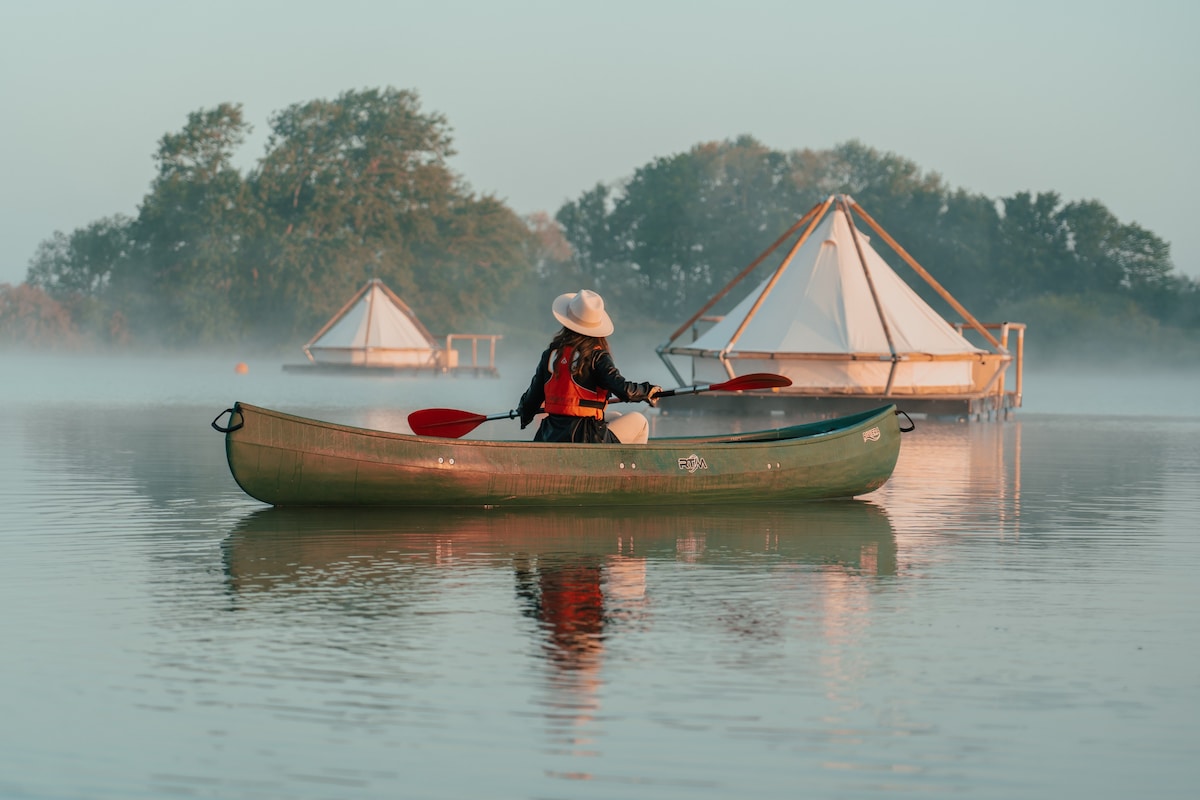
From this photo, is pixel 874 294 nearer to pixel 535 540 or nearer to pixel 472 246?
pixel 535 540

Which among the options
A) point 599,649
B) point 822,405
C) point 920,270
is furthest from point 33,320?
point 599,649

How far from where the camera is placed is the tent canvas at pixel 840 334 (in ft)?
112

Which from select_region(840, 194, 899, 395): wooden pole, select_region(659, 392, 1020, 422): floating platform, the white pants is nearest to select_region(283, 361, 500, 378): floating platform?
select_region(659, 392, 1020, 422): floating platform

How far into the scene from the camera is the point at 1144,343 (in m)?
80.6

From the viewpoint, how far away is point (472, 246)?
98.4m

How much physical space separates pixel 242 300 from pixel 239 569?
86.0 metres

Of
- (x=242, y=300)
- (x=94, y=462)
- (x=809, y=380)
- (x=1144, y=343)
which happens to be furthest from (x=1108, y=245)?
(x=94, y=462)

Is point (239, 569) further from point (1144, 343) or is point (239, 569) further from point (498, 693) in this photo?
point (1144, 343)

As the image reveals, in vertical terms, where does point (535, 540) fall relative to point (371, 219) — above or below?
below

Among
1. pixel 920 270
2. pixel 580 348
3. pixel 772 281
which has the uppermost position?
pixel 920 270

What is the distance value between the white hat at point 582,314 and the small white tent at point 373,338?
173ft

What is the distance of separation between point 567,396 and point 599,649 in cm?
692

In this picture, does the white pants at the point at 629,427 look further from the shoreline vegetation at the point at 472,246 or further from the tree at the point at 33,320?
the tree at the point at 33,320

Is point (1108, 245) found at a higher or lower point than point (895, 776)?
higher
